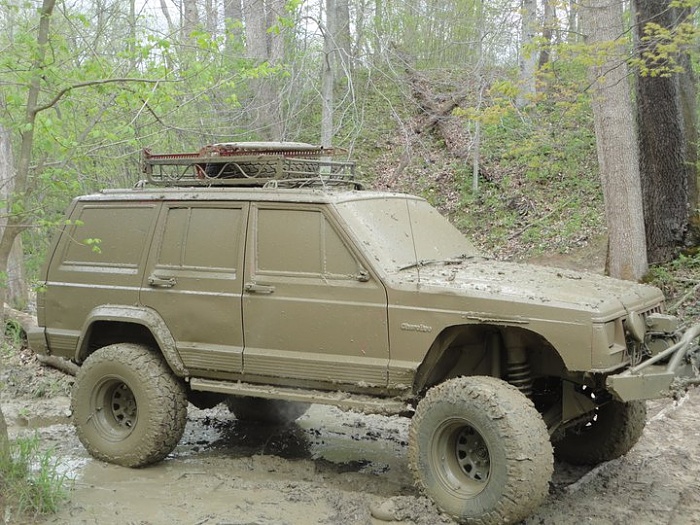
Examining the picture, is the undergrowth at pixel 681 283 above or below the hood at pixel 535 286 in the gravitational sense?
below

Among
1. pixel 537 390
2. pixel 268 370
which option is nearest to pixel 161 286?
pixel 268 370

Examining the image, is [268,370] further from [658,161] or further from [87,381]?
[658,161]

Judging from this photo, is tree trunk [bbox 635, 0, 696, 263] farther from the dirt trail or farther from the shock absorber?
the shock absorber

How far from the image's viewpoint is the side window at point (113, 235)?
583cm

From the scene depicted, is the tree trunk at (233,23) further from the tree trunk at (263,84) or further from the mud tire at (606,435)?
the mud tire at (606,435)

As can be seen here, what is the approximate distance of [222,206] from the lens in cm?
557

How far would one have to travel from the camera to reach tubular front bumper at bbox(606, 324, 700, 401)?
4.21m

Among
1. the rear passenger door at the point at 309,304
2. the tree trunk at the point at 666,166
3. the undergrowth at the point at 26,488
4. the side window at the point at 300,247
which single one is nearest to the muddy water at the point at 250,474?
the undergrowth at the point at 26,488

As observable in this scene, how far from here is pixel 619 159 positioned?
8.78 m

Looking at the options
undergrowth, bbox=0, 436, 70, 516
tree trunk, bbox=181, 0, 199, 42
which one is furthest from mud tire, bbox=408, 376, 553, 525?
tree trunk, bbox=181, 0, 199, 42

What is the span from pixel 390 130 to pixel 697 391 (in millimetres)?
11722

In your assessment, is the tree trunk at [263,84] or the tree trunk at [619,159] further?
the tree trunk at [263,84]

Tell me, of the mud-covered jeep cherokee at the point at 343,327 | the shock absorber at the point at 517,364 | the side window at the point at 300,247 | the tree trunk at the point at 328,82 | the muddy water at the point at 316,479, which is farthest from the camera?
the tree trunk at the point at 328,82

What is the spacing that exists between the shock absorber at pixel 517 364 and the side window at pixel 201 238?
2123mm
